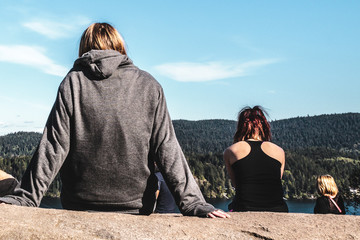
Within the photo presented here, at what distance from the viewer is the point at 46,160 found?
2.96 meters

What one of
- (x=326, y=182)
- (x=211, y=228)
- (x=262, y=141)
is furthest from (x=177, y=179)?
(x=326, y=182)

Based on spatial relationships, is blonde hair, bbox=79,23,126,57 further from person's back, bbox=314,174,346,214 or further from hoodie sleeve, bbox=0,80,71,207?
person's back, bbox=314,174,346,214

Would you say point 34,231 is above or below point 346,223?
below

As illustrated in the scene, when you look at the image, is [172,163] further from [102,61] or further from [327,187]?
[327,187]

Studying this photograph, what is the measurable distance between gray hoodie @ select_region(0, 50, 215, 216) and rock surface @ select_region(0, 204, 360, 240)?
17 centimetres

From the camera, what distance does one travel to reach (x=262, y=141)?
4.85 m

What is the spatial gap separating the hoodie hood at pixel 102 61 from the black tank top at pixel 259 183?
2.21m

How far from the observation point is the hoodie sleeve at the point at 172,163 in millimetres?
3072

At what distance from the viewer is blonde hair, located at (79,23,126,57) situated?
315 centimetres

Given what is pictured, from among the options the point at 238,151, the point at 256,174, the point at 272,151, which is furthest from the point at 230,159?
the point at 272,151

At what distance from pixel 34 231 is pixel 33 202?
1.46 ft

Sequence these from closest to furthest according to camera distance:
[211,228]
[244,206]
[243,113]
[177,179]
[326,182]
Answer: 1. [211,228]
2. [177,179]
3. [244,206]
4. [243,113]
5. [326,182]

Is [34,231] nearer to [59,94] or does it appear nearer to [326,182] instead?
[59,94]

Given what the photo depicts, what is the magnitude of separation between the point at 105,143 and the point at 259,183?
229 centimetres
